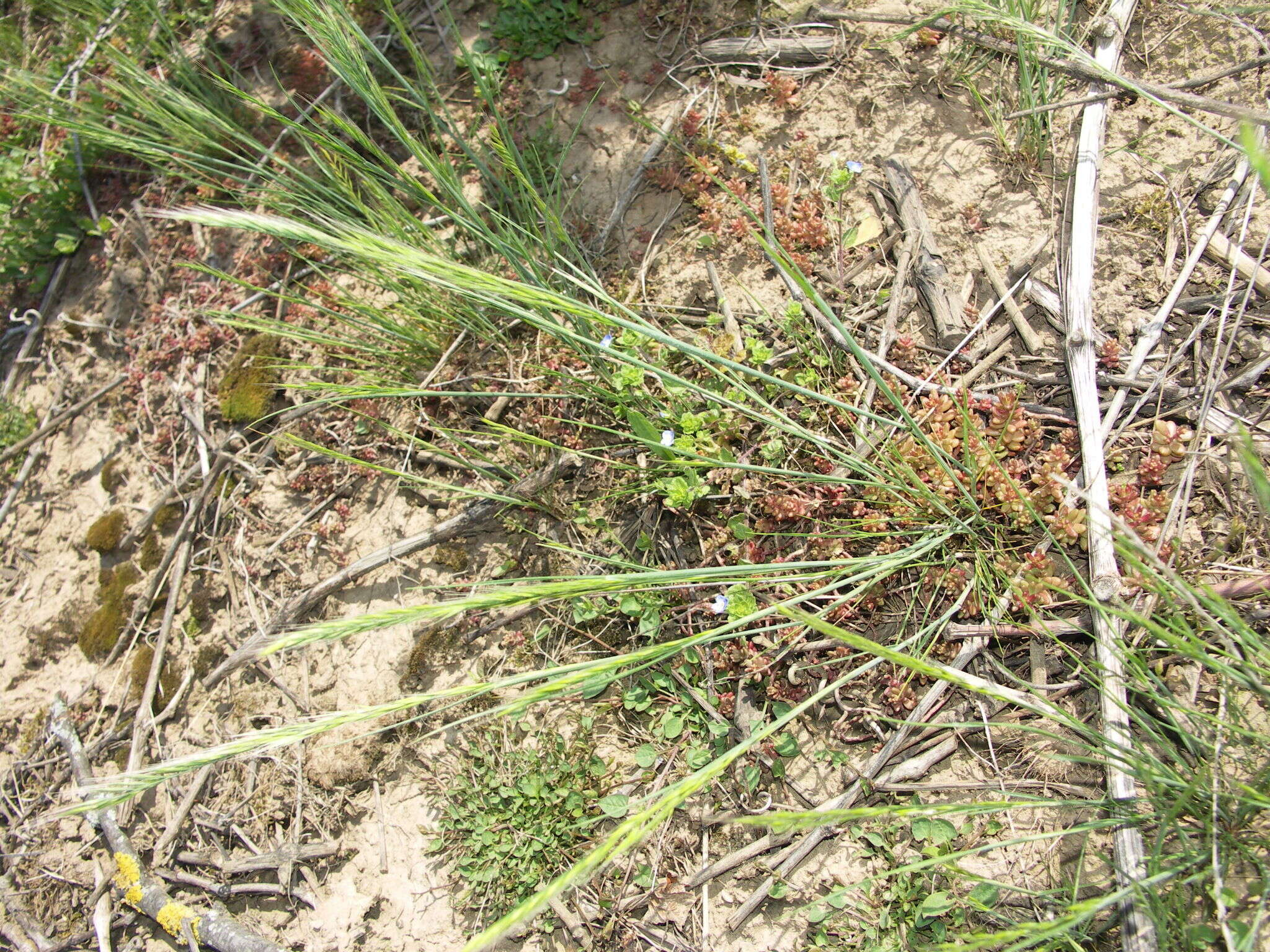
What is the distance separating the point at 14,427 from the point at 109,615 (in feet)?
4.76

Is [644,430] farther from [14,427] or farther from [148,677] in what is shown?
[14,427]

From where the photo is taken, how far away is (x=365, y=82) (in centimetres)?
275

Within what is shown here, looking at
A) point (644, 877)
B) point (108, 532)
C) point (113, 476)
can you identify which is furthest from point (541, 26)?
point (644, 877)

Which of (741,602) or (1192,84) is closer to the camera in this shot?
(741,602)

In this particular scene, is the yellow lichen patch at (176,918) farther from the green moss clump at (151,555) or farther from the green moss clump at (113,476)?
the green moss clump at (113,476)

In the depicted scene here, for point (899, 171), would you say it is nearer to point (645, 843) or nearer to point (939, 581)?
point (939, 581)

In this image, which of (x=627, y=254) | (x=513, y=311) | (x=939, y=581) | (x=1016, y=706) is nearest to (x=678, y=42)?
(x=627, y=254)

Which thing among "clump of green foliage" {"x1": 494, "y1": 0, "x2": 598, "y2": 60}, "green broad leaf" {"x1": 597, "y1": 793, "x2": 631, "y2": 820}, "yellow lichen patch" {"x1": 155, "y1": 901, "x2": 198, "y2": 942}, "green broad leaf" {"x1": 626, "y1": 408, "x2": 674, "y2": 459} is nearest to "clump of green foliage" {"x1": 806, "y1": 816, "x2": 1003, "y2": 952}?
"green broad leaf" {"x1": 597, "y1": 793, "x2": 631, "y2": 820}

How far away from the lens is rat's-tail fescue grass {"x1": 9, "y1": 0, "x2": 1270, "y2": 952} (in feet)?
5.58

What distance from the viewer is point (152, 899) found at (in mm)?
3164

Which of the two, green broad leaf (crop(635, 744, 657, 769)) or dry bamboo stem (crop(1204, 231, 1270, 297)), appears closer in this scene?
dry bamboo stem (crop(1204, 231, 1270, 297))

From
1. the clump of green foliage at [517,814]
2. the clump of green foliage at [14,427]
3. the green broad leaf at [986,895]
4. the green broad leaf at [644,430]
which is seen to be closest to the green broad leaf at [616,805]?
the clump of green foliage at [517,814]

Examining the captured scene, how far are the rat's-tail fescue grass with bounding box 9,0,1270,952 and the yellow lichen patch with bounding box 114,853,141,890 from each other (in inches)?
11.8

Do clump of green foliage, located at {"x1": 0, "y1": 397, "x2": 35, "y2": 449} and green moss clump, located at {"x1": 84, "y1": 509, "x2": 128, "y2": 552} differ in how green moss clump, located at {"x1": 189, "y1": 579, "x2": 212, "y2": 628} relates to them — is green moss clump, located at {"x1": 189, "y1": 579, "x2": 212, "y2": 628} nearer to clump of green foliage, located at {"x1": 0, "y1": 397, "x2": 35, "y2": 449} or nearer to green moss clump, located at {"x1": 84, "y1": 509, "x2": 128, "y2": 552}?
green moss clump, located at {"x1": 84, "y1": 509, "x2": 128, "y2": 552}
